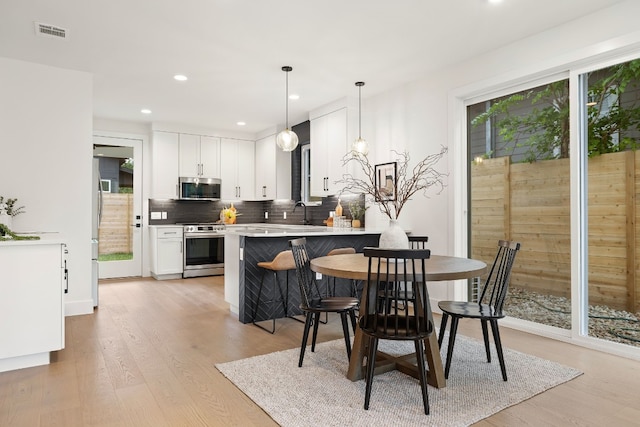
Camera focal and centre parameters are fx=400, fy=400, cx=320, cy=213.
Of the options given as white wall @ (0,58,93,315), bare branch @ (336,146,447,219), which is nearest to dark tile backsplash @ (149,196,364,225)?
bare branch @ (336,146,447,219)

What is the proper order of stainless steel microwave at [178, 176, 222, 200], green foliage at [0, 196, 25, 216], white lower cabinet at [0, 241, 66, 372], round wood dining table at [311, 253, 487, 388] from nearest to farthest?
round wood dining table at [311, 253, 487, 388] < white lower cabinet at [0, 241, 66, 372] < green foliage at [0, 196, 25, 216] < stainless steel microwave at [178, 176, 222, 200]

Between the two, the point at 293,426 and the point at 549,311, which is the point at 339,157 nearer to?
the point at 549,311

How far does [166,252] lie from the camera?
6586 millimetres

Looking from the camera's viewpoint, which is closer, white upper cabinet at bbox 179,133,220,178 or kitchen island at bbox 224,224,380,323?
kitchen island at bbox 224,224,380,323

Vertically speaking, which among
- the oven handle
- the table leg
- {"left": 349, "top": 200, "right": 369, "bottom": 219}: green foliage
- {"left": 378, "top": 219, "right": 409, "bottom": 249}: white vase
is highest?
{"left": 349, "top": 200, "right": 369, "bottom": 219}: green foliage

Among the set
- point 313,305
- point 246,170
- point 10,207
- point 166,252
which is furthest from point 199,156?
Result: point 313,305

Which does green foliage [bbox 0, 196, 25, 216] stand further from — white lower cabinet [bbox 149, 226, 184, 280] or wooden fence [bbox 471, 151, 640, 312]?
wooden fence [bbox 471, 151, 640, 312]

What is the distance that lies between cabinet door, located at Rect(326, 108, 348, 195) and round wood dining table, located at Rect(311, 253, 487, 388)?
8.82 ft

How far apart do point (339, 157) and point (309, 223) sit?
164 centimetres

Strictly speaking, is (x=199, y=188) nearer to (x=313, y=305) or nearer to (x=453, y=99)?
(x=453, y=99)

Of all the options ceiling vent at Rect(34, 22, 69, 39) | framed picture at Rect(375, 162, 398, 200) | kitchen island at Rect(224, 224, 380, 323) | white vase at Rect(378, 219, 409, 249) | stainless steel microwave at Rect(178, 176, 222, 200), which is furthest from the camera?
stainless steel microwave at Rect(178, 176, 222, 200)

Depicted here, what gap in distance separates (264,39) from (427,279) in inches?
102

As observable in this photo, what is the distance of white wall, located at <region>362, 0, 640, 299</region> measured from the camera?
308 centimetres

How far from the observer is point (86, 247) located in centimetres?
430
